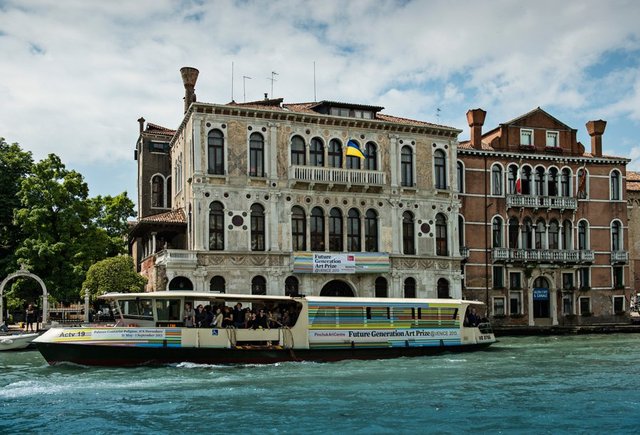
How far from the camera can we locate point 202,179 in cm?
3198

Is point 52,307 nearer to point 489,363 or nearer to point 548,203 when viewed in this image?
point 489,363

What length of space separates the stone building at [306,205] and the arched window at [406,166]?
0.06 metres

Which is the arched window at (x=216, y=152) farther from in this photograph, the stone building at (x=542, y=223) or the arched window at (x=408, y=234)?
the stone building at (x=542, y=223)

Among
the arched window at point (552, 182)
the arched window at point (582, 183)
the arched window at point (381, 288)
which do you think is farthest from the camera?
the arched window at point (582, 183)

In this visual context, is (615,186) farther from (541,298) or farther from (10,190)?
(10,190)

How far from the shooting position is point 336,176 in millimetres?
33688

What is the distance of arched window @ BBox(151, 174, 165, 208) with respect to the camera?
1518 inches

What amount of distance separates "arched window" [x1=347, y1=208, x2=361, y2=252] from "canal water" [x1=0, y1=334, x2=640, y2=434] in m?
9.90

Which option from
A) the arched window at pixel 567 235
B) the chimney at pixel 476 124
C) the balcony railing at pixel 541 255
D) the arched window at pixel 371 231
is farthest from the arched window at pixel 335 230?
the arched window at pixel 567 235

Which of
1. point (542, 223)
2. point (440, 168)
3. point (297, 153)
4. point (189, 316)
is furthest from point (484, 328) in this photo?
point (542, 223)

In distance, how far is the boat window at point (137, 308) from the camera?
77.6 ft

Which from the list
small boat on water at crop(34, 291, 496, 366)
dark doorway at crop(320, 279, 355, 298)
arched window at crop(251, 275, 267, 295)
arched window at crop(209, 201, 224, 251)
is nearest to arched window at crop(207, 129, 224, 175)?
arched window at crop(209, 201, 224, 251)

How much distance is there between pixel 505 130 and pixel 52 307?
895 inches

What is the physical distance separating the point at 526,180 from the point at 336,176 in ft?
38.9
